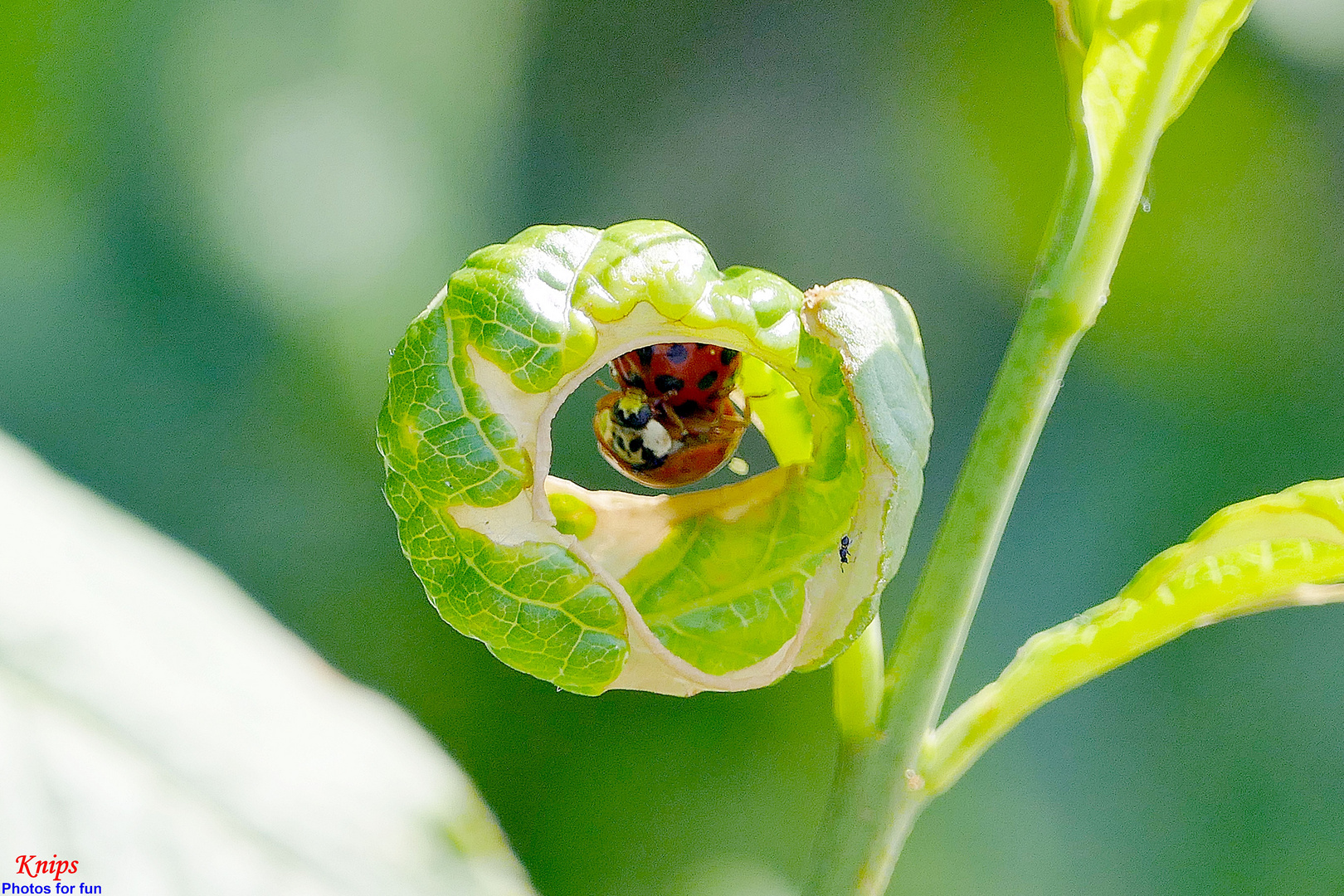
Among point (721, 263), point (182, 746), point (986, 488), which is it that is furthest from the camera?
point (721, 263)

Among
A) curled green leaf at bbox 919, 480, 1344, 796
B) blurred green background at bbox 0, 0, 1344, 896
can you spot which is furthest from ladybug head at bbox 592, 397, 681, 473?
blurred green background at bbox 0, 0, 1344, 896

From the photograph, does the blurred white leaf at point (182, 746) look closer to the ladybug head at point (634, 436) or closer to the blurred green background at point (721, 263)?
the ladybug head at point (634, 436)

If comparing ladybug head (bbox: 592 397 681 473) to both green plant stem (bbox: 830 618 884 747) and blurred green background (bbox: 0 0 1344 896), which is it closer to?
green plant stem (bbox: 830 618 884 747)

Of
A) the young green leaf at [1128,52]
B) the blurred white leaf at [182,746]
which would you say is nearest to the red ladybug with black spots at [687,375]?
the young green leaf at [1128,52]

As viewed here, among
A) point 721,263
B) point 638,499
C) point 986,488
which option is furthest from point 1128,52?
point 721,263

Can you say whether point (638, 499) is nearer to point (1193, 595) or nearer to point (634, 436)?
point (634, 436)

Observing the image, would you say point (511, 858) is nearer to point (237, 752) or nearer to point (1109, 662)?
point (237, 752)
